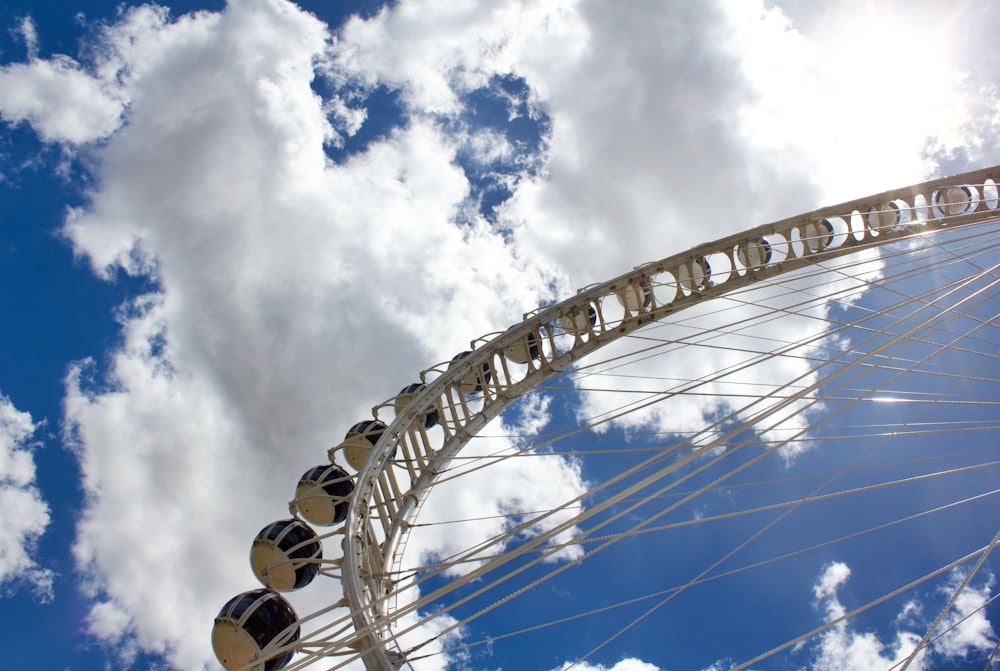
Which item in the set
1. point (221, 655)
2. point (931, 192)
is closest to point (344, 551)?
point (221, 655)

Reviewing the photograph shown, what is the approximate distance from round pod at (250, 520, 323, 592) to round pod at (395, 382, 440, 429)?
306 cm

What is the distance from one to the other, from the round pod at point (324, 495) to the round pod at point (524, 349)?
4.12m

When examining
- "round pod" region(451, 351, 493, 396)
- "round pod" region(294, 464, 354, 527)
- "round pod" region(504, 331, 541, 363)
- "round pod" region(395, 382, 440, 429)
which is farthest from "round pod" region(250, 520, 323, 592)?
"round pod" region(504, 331, 541, 363)

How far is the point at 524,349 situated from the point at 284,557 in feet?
20.0

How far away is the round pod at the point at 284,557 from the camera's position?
9477 mm

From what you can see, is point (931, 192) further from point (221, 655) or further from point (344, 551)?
point (221, 655)

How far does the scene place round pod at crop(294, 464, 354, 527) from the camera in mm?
10953

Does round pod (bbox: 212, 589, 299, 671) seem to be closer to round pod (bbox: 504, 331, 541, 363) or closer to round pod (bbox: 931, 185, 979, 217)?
round pod (bbox: 504, 331, 541, 363)

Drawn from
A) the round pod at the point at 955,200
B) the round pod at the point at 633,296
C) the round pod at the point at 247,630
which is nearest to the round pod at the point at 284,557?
the round pod at the point at 247,630

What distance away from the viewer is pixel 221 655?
839 centimetres

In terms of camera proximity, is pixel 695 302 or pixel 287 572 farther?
pixel 695 302

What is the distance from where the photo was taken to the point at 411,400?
1222 cm

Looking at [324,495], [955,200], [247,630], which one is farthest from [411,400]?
[955,200]

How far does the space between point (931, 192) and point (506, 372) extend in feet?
32.3
